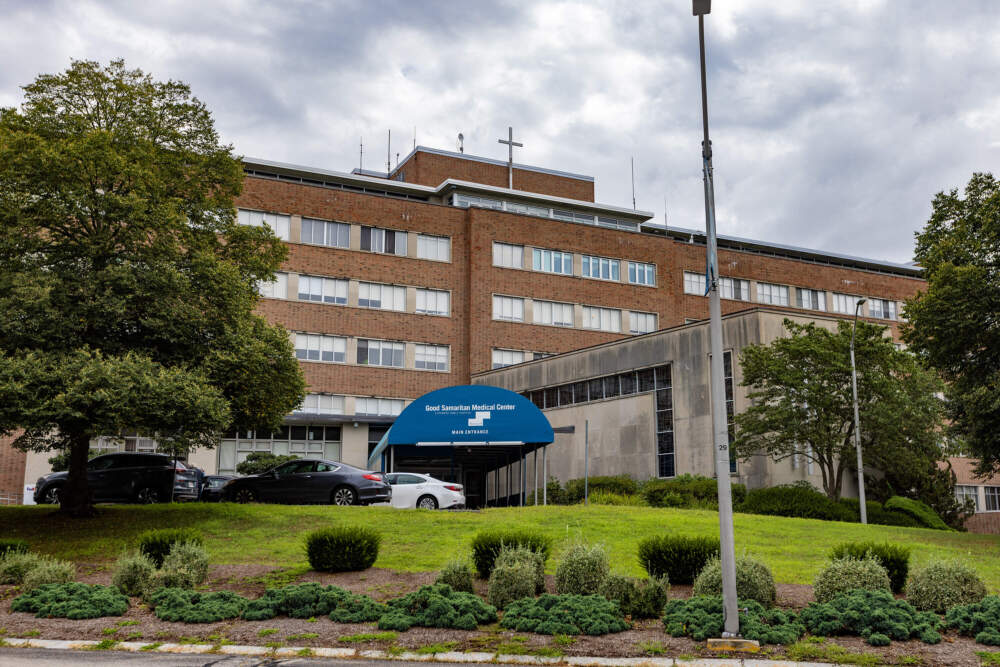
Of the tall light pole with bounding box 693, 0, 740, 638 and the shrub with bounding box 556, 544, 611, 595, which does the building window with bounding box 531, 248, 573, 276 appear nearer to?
the shrub with bounding box 556, 544, 611, 595

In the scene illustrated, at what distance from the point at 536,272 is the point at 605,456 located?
15.5m

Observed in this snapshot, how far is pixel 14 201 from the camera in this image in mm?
20906

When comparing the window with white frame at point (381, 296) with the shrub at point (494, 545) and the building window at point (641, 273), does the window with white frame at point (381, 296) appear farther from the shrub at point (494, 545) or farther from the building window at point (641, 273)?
the shrub at point (494, 545)

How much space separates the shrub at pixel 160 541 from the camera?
608 inches

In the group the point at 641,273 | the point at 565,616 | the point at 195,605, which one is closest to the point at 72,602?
the point at 195,605

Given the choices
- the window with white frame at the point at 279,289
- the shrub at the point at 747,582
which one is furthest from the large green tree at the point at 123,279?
the window with white frame at the point at 279,289

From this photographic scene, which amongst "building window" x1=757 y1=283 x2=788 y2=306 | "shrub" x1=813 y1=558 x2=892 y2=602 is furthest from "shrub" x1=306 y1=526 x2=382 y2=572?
"building window" x1=757 y1=283 x2=788 y2=306

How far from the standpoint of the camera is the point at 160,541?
1553 centimetres

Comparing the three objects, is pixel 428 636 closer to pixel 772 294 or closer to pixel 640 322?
pixel 640 322

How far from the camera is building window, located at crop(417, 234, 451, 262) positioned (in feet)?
171

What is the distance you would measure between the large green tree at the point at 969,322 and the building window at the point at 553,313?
27.6 meters

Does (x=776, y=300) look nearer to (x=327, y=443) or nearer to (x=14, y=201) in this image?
(x=327, y=443)

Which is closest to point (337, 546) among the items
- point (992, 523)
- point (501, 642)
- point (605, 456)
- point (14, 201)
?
point (501, 642)

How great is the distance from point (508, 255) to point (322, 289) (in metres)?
11.2
